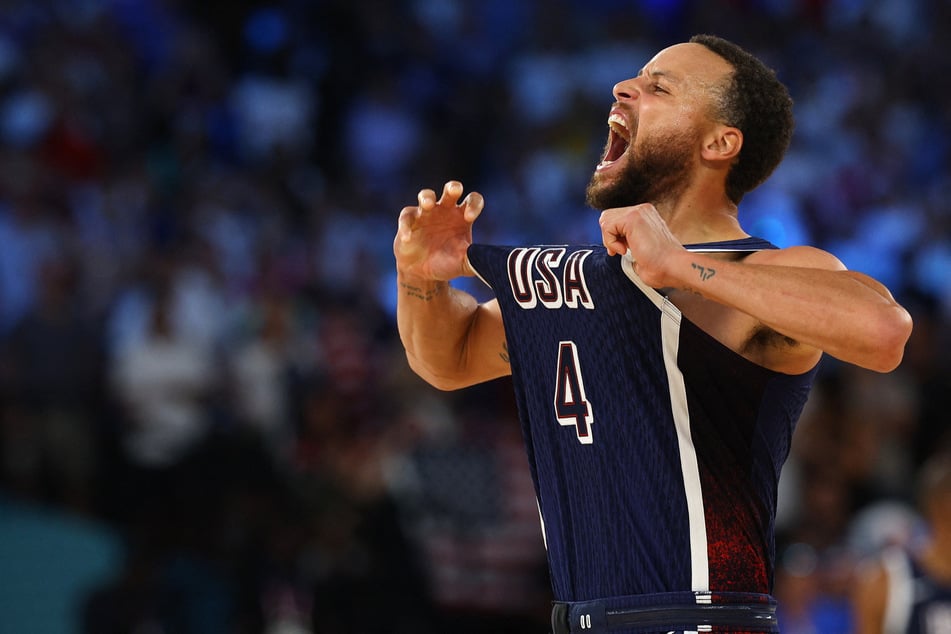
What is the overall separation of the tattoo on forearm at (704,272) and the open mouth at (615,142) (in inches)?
26.7

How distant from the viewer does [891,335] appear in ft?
9.84

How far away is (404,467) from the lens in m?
8.53

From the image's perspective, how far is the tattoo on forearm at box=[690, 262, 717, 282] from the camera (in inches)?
121

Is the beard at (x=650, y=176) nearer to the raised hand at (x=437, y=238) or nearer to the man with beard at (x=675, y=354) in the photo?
the man with beard at (x=675, y=354)

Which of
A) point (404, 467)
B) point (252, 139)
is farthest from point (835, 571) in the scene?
point (252, 139)

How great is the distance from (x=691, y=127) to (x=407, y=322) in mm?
964

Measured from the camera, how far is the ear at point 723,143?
3.58m

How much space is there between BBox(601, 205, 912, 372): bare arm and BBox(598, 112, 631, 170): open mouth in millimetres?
560

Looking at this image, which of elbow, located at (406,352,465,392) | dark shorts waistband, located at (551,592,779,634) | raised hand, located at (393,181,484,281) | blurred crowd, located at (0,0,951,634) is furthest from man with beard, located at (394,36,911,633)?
blurred crowd, located at (0,0,951,634)

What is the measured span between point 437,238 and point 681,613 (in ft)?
4.13

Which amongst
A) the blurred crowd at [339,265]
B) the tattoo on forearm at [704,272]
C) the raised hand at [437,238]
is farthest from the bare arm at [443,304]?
the blurred crowd at [339,265]

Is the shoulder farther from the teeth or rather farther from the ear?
the teeth

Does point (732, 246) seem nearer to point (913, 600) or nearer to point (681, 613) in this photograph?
point (681, 613)

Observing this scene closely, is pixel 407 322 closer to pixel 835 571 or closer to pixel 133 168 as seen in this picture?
pixel 835 571
